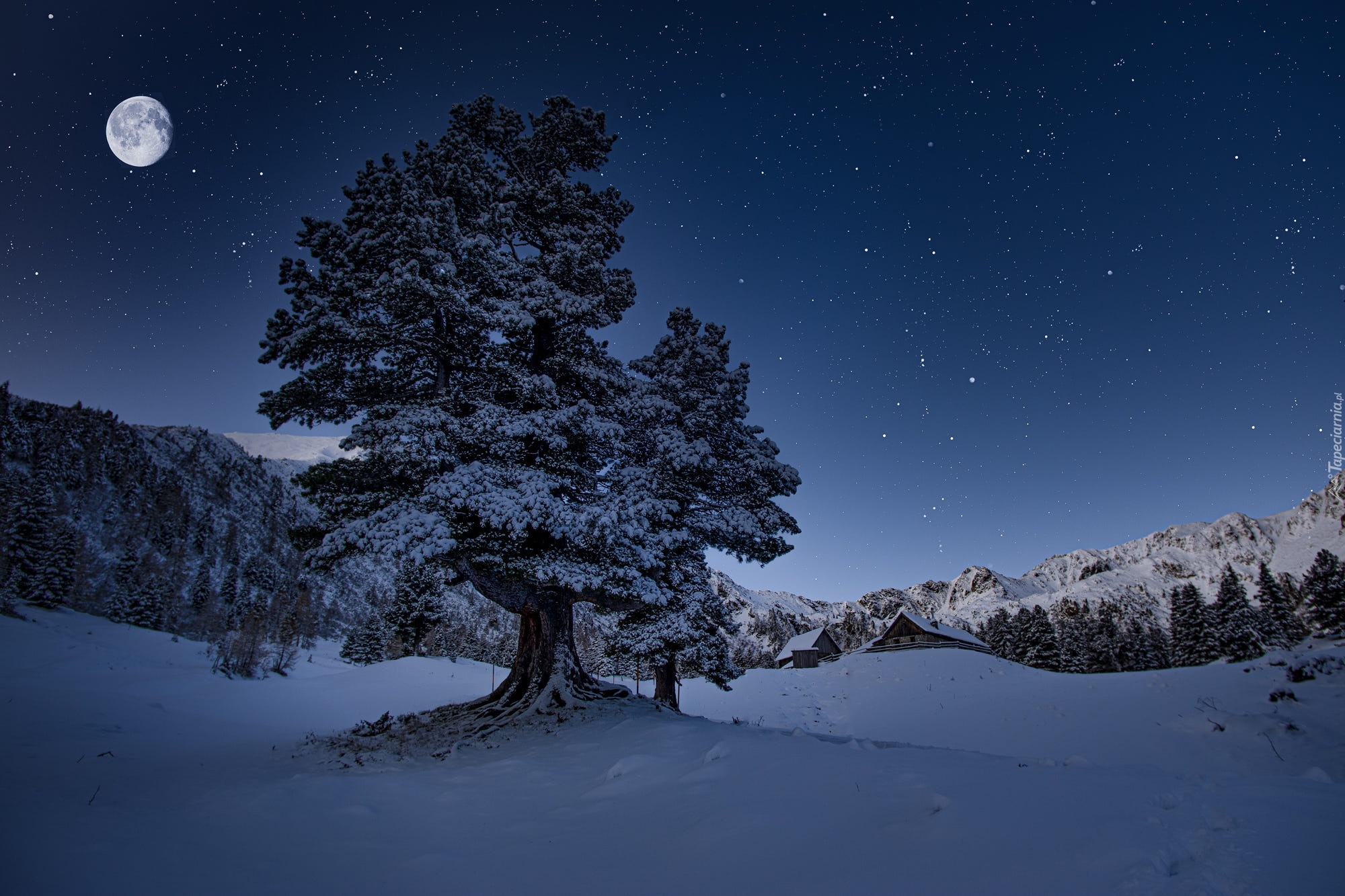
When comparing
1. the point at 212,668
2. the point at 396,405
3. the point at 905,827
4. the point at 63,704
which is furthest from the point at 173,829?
the point at 212,668

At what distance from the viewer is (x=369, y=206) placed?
476 inches

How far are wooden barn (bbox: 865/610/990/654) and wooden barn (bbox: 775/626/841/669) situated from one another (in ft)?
35.1

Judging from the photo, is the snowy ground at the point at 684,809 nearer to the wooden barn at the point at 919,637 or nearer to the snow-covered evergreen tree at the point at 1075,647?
the wooden barn at the point at 919,637

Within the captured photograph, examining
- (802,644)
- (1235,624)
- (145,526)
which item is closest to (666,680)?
(802,644)

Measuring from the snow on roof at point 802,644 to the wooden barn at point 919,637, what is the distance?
39.3 ft

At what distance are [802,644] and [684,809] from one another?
57859 mm

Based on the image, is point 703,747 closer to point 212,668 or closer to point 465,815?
point 465,815

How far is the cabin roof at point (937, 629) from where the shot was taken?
42188mm

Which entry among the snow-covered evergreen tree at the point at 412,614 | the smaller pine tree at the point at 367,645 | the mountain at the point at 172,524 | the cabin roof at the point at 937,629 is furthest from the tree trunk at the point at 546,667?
the smaller pine tree at the point at 367,645

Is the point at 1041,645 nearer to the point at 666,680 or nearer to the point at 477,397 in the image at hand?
the point at 666,680

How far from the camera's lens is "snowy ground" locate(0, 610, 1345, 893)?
10.3 feet

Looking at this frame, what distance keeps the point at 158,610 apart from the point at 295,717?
48.6m

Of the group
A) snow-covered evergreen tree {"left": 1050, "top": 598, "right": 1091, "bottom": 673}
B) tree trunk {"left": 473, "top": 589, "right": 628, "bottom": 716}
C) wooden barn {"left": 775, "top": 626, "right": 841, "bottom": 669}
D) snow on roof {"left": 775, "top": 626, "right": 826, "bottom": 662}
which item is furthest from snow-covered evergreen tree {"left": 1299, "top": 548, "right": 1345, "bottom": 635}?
tree trunk {"left": 473, "top": 589, "right": 628, "bottom": 716}

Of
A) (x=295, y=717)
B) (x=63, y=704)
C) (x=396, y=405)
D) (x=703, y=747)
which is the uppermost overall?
(x=396, y=405)
